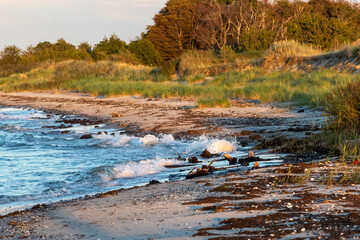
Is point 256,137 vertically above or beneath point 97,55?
beneath

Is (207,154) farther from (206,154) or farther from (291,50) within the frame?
(291,50)

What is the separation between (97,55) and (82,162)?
112 ft

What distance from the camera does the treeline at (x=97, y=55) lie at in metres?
39.0

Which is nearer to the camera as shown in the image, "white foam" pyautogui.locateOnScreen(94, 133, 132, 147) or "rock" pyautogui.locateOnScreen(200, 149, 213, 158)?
"rock" pyautogui.locateOnScreen(200, 149, 213, 158)

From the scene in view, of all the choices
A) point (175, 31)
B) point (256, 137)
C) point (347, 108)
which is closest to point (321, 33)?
point (256, 137)

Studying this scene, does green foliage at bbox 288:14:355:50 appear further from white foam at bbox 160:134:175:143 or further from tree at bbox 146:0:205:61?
white foam at bbox 160:134:175:143

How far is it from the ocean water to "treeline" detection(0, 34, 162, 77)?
26.0 meters

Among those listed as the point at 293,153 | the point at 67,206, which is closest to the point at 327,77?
the point at 293,153

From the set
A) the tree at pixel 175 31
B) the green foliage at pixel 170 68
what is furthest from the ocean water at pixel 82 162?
the tree at pixel 175 31

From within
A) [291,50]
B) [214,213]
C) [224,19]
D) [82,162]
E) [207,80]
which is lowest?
[82,162]

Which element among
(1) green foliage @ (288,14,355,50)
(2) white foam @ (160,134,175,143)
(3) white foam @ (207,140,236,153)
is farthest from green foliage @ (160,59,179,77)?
(3) white foam @ (207,140,236,153)

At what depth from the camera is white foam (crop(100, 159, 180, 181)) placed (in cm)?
691

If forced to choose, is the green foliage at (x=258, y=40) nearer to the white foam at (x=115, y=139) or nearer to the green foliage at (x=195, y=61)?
Answer: the green foliage at (x=195, y=61)

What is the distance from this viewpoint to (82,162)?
8188 mm
